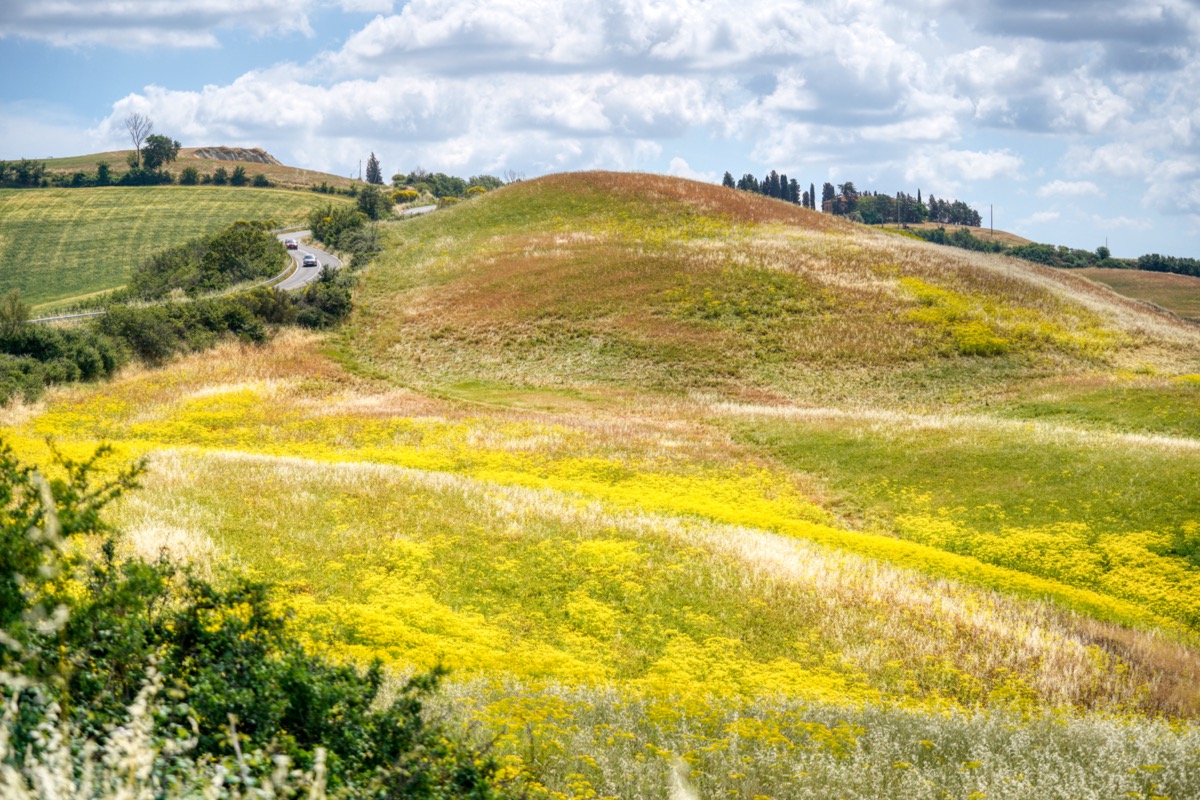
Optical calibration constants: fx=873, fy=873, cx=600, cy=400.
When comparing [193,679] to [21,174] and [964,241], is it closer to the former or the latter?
[21,174]

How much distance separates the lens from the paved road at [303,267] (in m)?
71.7

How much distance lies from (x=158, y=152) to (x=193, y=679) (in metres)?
195

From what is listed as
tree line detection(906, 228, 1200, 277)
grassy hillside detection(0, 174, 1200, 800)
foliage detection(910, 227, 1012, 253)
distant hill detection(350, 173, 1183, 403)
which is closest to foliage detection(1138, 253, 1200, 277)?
tree line detection(906, 228, 1200, 277)

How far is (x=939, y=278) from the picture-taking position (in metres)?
64.4

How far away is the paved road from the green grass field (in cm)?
2523

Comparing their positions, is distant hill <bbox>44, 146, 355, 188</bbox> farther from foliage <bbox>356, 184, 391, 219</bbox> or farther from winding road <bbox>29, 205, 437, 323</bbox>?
winding road <bbox>29, 205, 437, 323</bbox>

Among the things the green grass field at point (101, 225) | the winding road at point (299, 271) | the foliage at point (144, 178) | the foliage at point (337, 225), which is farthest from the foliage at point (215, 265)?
the foliage at point (144, 178)

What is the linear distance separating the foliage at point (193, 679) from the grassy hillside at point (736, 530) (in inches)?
86.6

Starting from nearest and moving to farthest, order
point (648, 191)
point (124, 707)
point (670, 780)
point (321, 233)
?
point (124, 707)
point (670, 780)
point (648, 191)
point (321, 233)

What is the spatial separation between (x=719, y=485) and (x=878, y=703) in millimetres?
14739

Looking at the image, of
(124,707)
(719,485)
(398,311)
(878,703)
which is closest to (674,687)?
(878,703)

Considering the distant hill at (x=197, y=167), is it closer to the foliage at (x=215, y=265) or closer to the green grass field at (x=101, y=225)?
the green grass field at (x=101, y=225)

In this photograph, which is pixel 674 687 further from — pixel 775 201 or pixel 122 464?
pixel 775 201

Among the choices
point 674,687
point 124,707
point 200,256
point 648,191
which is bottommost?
point 674,687
